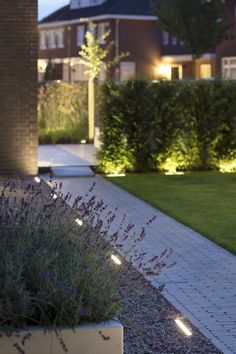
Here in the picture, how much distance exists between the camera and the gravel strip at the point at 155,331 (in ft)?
19.9

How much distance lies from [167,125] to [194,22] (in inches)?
1086

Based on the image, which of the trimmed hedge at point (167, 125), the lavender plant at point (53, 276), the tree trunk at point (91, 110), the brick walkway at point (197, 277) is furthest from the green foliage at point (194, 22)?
the lavender plant at point (53, 276)

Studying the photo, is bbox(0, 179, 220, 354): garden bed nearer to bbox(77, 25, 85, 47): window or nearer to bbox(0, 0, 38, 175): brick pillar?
bbox(0, 0, 38, 175): brick pillar

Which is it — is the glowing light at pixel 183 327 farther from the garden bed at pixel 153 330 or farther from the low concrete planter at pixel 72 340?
the low concrete planter at pixel 72 340

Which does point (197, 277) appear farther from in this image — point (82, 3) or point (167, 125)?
point (82, 3)

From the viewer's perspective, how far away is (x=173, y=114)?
1764cm

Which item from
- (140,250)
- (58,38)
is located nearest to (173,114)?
(140,250)

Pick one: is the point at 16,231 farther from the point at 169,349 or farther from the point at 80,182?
the point at 80,182

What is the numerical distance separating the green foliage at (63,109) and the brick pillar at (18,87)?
7.46m

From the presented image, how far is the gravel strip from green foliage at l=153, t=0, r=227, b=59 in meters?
37.9

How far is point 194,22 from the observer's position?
44.2m

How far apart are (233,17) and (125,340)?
4200 centimetres

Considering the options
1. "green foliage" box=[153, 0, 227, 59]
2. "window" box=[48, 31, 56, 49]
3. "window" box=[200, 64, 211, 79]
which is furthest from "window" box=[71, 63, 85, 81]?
"green foliage" box=[153, 0, 227, 59]

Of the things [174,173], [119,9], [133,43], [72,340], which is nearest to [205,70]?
[133,43]
